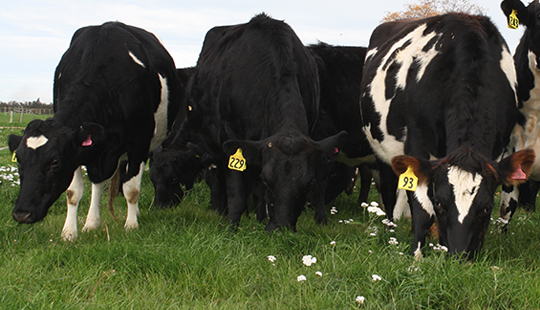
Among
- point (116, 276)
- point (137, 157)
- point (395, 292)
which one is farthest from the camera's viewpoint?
point (137, 157)

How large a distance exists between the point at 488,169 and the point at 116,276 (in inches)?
114

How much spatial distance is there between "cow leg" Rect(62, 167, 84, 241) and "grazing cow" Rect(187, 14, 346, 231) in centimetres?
162

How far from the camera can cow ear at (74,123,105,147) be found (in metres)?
5.09

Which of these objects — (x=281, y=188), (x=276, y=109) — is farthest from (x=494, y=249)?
(x=276, y=109)

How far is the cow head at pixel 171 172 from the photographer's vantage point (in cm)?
805

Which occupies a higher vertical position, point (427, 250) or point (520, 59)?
point (520, 59)

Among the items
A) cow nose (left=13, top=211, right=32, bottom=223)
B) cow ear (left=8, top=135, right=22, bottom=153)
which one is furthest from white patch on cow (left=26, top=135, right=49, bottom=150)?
cow nose (left=13, top=211, right=32, bottom=223)

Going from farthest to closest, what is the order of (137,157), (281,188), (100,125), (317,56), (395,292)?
(317,56)
(137,157)
(100,125)
(281,188)
(395,292)

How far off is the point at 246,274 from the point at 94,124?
2.28 metres

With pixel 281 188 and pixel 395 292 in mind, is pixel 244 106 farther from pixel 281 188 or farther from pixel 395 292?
pixel 395 292

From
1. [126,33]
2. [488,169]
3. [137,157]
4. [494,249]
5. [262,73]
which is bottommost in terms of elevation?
[494,249]

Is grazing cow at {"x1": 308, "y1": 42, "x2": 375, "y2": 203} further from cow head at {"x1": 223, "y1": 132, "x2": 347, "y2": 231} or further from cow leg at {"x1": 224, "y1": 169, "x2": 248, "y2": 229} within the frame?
cow head at {"x1": 223, "y1": 132, "x2": 347, "y2": 231}

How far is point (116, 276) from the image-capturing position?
389 centimetres

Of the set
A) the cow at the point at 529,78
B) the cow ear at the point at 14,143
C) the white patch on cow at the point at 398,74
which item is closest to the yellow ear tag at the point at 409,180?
the white patch on cow at the point at 398,74
